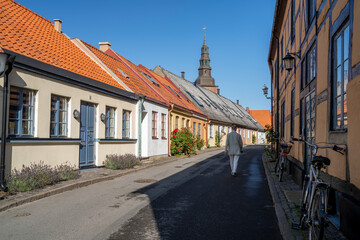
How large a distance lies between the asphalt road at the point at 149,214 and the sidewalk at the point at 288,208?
0.16m

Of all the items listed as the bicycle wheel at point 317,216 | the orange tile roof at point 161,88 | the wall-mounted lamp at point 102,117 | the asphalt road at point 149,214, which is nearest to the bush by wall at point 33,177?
the asphalt road at point 149,214

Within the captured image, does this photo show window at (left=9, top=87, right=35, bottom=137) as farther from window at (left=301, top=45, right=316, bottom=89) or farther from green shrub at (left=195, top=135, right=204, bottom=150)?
green shrub at (left=195, top=135, right=204, bottom=150)

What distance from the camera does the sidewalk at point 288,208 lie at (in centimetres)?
463

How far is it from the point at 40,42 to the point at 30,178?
561 cm

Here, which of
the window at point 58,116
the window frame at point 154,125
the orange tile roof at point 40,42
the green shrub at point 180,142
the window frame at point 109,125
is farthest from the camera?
the green shrub at point 180,142

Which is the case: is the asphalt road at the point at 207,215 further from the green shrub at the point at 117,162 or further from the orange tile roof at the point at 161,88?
the orange tile roof at the point at 161,88

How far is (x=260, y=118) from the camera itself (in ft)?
258

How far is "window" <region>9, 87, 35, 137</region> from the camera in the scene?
864 cm

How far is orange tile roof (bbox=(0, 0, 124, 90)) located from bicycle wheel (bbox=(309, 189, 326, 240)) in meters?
8.33

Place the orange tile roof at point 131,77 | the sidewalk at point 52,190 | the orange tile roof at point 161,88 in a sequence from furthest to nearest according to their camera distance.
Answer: the orange tile roof at point 161,88, the orange tile roof at point 131,77, the sidewalk at point 52,190

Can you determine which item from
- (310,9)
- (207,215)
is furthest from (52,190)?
(310,9)

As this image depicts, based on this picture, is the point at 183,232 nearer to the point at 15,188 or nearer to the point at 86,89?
the point at 15,188

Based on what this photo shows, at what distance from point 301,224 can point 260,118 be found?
75.9 m

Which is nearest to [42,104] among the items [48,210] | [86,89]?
[86,89]
